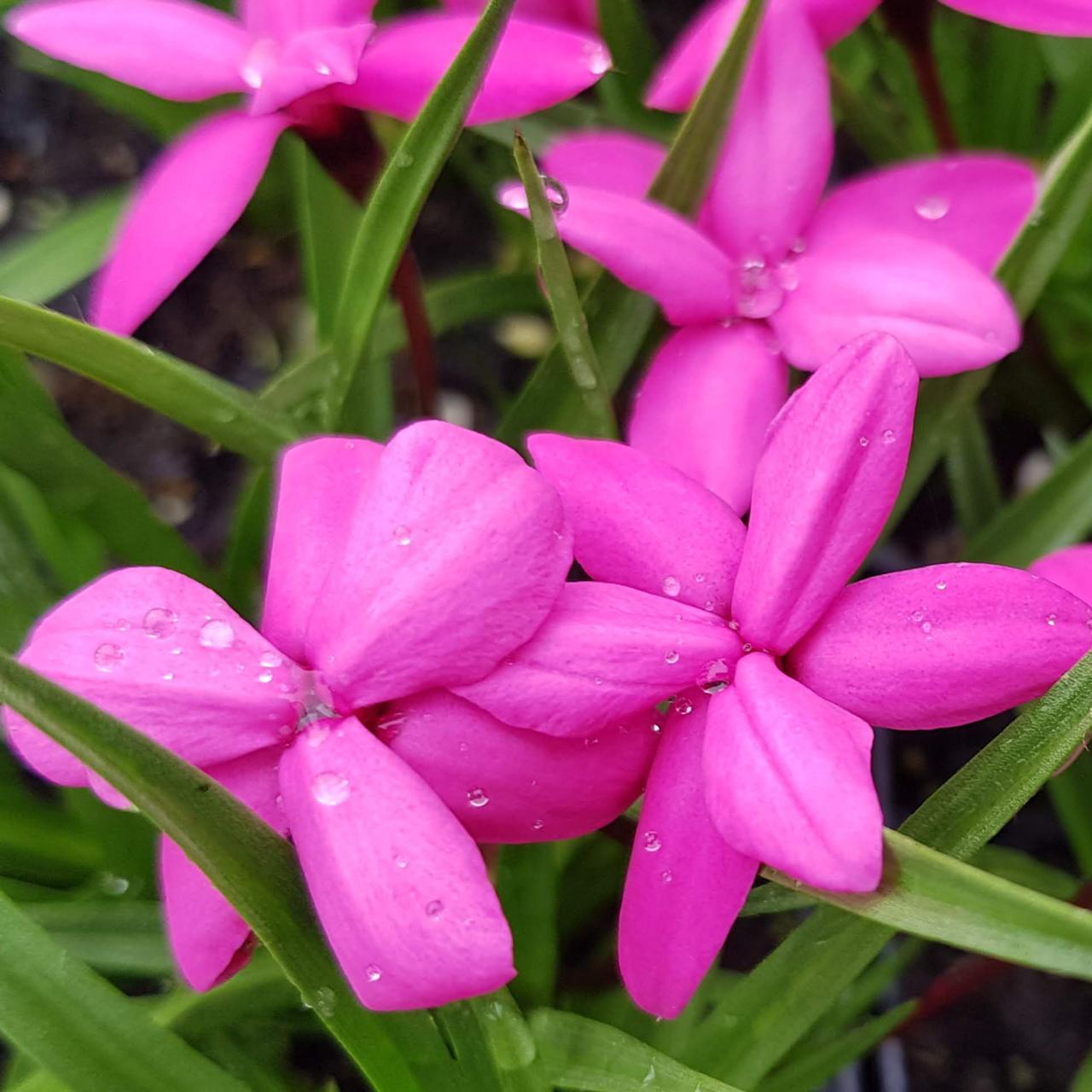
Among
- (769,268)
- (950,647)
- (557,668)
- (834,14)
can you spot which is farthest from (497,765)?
(834,14)

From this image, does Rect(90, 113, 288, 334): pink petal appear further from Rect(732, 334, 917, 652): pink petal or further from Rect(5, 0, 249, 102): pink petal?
Rect(732, 334, 917, 652): pink petal

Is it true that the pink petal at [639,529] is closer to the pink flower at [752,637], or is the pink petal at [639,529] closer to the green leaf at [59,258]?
the pink flower at [752,637]

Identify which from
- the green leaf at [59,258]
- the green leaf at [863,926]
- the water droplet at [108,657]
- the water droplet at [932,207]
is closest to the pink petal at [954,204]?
the water droplet at [932,207]

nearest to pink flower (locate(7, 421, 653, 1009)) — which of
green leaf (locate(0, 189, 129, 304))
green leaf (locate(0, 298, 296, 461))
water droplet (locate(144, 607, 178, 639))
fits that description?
water droplet (locate(144, 607, 178, 639))

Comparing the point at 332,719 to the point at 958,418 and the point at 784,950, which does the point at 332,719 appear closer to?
the point at 784,950

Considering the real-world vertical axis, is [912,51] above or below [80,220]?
above

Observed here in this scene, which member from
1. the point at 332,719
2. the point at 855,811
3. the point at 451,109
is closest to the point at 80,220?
the point at 451,109
